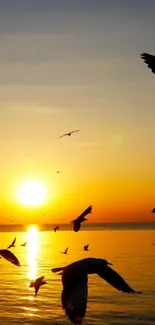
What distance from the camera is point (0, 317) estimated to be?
130ft

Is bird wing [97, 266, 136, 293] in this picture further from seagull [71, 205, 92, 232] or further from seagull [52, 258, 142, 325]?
seagull [71, 205, 92, 232]

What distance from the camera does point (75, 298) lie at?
5.23 meters

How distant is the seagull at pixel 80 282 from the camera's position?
16.9 ft

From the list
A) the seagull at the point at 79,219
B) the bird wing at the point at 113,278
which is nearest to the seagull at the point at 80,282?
the bird wing at the point at 113,278

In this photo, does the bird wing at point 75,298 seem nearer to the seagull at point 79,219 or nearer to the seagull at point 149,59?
the seagull at point 149,59

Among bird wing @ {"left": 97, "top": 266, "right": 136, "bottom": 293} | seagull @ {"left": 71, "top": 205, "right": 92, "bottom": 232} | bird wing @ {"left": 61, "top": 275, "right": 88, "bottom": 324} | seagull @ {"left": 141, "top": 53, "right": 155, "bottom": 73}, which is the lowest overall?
bird wing @ {"left": 61, "top": 275, "right": 88, "bottom": 324}

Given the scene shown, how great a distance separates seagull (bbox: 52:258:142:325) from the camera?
5164 mm

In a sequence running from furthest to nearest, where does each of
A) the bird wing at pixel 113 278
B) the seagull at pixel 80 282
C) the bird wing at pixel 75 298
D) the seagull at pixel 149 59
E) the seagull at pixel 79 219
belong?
1. the seagull at pixel 79 219
2. the seagull at pixel 149 59
3. the bird wing at pixel 113 278
4. the seagull at pixel 80 282
5. the bird wing at pixel 75 298

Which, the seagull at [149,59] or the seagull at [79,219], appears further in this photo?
the seagull at [79,219]

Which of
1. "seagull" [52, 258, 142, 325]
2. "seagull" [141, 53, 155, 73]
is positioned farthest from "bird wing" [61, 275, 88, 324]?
"seagull" [141, 53, 155, 73]

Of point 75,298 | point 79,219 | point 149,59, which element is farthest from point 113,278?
point 79,219

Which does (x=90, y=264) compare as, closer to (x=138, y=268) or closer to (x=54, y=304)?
(x=54, y=304)

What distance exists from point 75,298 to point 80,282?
0.35 m

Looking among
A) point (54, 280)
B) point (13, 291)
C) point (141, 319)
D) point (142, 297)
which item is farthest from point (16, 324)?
point (54, 280)
